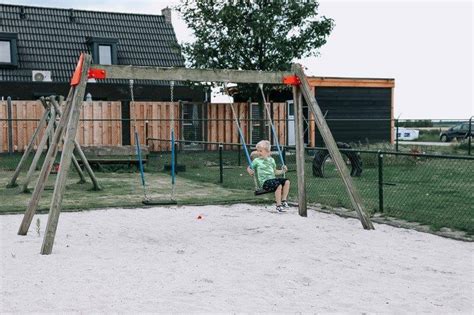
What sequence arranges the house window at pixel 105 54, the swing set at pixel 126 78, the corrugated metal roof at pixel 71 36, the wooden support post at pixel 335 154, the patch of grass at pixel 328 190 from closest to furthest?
the swing set at pixel 126 78 → the wooden support post at pixel 335 154 → the patch of grass at pixel 328 190 → the corrugated metal roof at pixel 71 36 → the house window at pixel 105 54

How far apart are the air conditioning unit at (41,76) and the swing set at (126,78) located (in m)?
21.0

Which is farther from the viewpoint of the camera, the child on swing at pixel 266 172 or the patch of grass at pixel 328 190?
the patch of grass at pixel 328 190

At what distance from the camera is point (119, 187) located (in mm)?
13703

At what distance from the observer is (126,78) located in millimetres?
8039

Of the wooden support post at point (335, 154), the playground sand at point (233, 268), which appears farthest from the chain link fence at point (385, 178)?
the playground sand at point (233, 268)

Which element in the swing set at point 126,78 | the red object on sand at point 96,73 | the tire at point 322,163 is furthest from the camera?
the tire at point 322,163

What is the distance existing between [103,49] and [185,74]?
23.0 metres

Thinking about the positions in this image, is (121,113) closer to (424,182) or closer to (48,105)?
(48,105)

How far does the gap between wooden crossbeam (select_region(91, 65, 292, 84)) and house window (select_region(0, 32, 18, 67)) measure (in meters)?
21.9

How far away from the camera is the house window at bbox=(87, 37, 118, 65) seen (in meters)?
29.8

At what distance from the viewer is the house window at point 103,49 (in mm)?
29766

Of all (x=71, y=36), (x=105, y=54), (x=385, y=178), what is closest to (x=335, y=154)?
(x=385, y=178)

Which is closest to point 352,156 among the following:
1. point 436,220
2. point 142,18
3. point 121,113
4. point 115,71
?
point 436,220

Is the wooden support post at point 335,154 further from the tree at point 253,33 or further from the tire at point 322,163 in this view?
the tree at point 253,33
